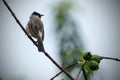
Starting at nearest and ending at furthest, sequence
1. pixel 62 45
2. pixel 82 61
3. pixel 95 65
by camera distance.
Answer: pixel 95 65 < pixel 82 61 < pixel 62 45

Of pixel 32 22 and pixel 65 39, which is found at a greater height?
pixel 32 22

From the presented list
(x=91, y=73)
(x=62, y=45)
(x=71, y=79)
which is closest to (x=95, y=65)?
(x=91, y=73)

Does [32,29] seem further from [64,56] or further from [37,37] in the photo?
[64,56]

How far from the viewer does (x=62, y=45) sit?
16.3 feet

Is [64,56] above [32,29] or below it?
below

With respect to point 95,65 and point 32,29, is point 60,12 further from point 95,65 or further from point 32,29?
point 95,65

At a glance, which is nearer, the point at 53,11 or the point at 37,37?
the point at 37,37

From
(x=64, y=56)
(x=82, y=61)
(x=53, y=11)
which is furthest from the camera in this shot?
(x=53, y=11)

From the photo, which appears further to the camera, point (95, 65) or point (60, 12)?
point (60, 12)

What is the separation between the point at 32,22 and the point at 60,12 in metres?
0.98

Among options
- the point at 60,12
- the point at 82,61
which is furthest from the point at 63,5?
the point at 82,61

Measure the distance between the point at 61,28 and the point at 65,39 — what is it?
0.38 metres

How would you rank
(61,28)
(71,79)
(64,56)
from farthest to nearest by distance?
(61,28) → (64,56) → (71,79)

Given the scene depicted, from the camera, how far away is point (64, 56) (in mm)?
4613
